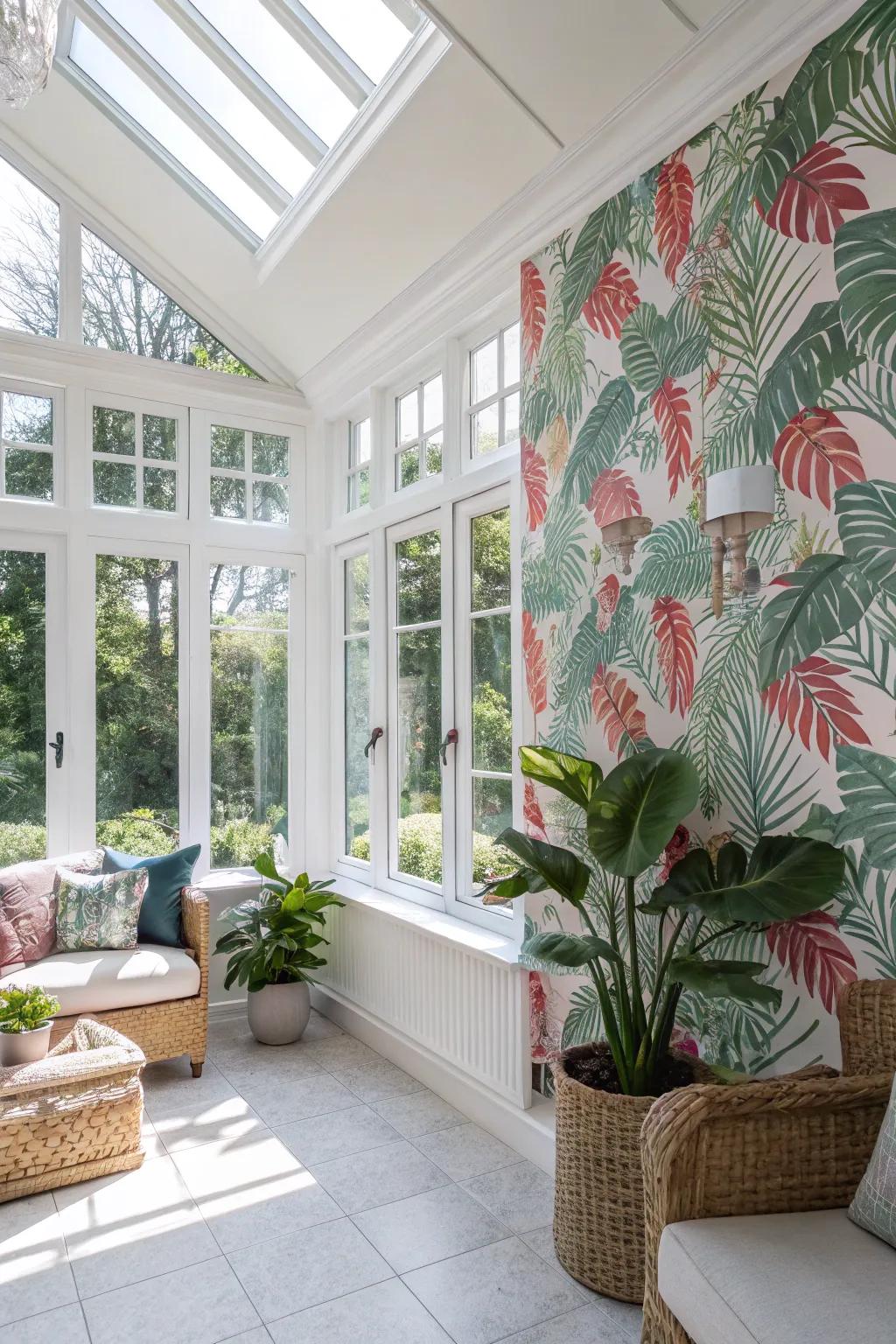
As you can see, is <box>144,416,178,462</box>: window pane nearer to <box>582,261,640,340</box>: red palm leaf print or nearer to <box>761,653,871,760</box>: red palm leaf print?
<box>582,261,640,340</box>: red palm leaf print

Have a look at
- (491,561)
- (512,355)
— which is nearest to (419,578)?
(491,561)

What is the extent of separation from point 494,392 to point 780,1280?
2.84 m

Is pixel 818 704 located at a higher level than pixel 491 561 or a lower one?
lower

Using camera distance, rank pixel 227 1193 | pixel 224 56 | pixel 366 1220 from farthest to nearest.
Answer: pixel 224 56 → pixel 227 1193 → pixel 366 1220

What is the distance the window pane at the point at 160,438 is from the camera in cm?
431

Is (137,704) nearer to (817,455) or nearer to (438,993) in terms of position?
(438,993)

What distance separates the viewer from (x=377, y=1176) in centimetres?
277

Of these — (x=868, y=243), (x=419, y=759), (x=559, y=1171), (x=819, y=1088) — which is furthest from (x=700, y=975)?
(x=419, y=759)

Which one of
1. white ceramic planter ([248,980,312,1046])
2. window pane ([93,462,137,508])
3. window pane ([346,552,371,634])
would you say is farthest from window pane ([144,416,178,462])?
white ceramic planter ([248,980,312,1046])

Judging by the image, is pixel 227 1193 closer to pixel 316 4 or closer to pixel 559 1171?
Answer: pixel 559 1171

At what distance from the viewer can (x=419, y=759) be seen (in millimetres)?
3822

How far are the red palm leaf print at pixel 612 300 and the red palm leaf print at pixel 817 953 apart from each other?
1.71m

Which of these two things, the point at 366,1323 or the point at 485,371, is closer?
the point at 366,1323

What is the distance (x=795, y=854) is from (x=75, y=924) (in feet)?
9.03
